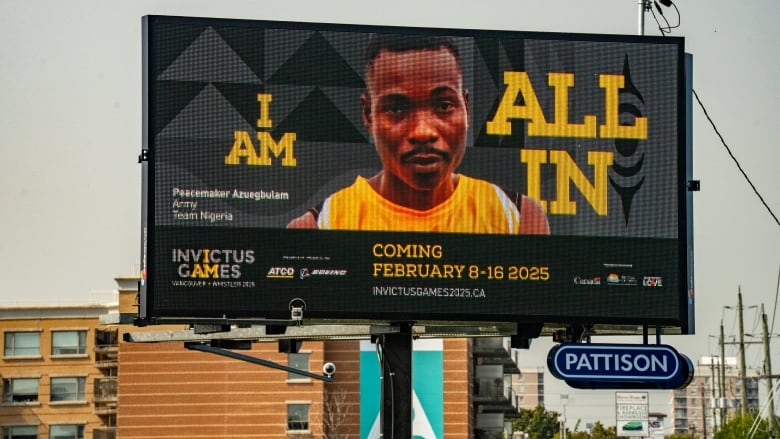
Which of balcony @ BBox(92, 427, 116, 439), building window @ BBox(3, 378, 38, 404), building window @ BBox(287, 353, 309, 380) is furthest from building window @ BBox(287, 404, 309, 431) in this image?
building window @ BBox(3, 378, 38, 404)

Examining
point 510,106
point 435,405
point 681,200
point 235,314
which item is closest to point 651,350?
point 681,200

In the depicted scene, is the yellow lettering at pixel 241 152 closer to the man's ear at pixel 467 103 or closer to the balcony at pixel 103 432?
the man's ear at pixel 467 103

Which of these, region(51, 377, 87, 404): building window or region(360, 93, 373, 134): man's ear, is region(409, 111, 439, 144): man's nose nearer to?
region(360, 93, 373, 134): man's ear

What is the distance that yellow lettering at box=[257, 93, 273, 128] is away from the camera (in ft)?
67.9

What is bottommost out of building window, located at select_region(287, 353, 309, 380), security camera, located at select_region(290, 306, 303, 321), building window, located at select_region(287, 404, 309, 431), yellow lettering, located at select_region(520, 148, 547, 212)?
building window, located at select_region(287, 404, 309, 431)

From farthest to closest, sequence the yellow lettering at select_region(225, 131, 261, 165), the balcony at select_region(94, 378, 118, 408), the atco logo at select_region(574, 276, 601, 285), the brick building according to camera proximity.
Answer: the balcony at select_region(94, 378, 118, 408), the brick building, the atco logo at select_region(574, 276, 601, 285), the yellow lettering at select_region(225, 131, 261, 165)

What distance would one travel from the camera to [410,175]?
20984 mm

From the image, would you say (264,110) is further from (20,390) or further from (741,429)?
(741,429)

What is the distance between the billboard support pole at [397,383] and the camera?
2141cm

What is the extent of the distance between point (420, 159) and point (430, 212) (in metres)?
0.78

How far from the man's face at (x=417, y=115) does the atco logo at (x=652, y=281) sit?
3.00 metres

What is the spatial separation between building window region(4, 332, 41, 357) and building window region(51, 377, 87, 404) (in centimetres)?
223

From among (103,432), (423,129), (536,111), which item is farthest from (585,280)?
(103,432)

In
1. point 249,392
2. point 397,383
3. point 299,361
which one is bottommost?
point 397,383
